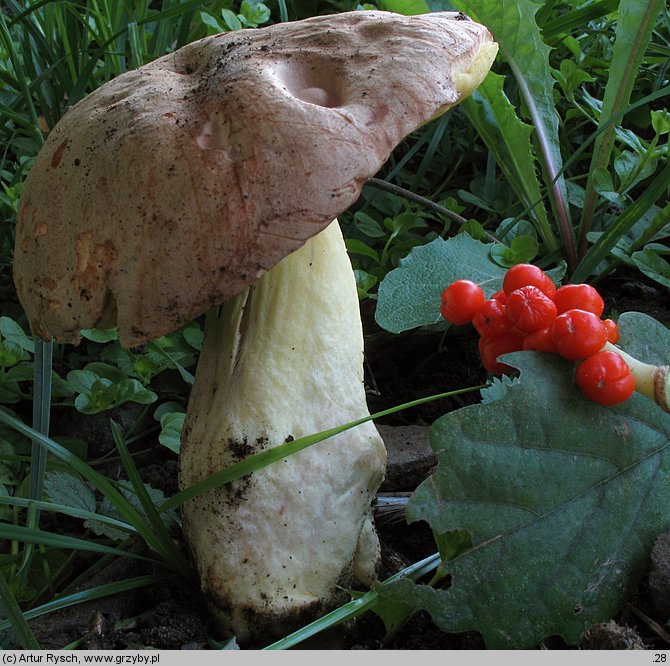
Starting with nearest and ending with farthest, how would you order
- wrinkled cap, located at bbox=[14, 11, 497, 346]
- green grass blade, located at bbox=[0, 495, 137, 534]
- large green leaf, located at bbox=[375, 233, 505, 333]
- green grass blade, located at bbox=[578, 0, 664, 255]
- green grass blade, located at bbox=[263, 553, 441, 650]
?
1. wrinkled cap, located at bbox=[14, 11, 497, 346]
2. green grass blade, located at bbox=[263, 553, 441, 650]
3. green grass blade, located at bbox=[0, 495, 137, 534]
4. large green leaf, located at bbox=[375, 233, 505, 333]
5. green grass blade, located at bbox=[578, 0, 664, 255]

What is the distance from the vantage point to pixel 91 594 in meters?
1.31

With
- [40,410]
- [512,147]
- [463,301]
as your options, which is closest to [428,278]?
[463,301]

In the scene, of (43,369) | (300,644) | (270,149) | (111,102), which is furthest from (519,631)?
(111,102)

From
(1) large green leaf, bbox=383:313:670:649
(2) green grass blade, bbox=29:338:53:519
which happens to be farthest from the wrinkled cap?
(1) large green leaf, bbox=383:313:670:649

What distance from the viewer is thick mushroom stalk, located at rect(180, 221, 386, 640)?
4.30ft

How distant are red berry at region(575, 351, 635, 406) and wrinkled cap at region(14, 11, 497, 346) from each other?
450mm

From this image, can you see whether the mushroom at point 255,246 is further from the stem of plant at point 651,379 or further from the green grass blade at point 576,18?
the green grass blade at point 576,18

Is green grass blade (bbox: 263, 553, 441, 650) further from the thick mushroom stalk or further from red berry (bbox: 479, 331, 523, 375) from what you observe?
red berry (bbox: 479, 331, 523, 375)

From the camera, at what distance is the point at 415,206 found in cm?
236

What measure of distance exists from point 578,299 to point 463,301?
7.6 inches

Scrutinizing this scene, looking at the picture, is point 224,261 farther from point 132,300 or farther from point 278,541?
point 278,541

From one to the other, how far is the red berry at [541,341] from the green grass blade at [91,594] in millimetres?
779

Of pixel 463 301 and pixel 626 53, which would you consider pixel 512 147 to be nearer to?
pixel 626 53

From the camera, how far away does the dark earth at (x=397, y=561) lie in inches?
48.9
